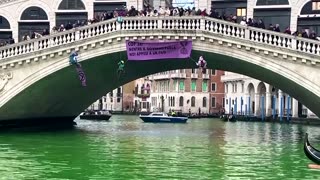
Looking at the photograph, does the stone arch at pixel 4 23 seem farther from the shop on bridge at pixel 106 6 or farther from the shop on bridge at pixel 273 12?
the shop on bridge at pixel 273 12

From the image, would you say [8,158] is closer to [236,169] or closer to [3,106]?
[236,169]

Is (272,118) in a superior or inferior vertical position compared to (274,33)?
inferior

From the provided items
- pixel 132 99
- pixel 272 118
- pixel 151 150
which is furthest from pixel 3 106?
pixel 132 99

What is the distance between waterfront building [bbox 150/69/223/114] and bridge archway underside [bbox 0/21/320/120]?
136 ft

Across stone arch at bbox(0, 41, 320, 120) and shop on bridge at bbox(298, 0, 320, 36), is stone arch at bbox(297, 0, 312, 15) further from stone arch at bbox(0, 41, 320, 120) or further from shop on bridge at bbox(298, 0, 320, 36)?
stone arch at bbox(0, 41, 320, 120)

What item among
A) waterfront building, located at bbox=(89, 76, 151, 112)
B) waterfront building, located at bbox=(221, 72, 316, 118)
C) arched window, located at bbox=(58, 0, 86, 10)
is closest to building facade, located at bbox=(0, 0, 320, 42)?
arched window, located at bbox=(58, 0, 86, 10)

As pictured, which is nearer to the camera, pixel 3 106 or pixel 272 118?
pixel 3 106

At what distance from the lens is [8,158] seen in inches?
599

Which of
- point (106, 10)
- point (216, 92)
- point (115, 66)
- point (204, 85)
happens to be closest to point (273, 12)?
point (115, 66)

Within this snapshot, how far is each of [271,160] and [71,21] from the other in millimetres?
13036

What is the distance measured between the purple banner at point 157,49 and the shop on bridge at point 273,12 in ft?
13.0

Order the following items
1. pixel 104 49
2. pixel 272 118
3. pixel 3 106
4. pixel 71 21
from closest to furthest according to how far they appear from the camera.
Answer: pixel 104 49
pixel 3 106
pixel 71 21
pixel 272 118

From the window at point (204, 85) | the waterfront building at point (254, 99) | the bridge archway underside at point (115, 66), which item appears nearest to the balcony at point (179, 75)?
the window at point (204, 85)

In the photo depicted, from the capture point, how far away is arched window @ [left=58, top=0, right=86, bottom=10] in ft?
84.0
